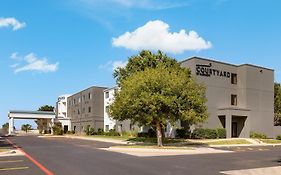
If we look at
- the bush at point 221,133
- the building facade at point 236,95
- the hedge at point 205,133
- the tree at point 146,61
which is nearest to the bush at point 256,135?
the building facade at point 236,95

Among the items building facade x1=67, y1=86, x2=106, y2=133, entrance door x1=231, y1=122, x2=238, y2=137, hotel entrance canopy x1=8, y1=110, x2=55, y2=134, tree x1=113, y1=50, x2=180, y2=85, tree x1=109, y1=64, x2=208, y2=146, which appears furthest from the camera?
hotel entrance canopy x1=8, y1=110, x2=55, y2=134

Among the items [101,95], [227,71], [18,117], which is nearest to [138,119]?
[227,71]

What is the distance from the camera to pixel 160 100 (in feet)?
95.6

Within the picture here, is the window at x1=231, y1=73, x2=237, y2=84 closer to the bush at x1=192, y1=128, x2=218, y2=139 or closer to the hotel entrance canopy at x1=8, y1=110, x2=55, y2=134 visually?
the bush at x1=192, y1=128, x2=218, y2=139

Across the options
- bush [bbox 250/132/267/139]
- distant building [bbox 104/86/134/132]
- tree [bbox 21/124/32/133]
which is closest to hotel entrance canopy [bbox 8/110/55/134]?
distant building [bbox 104/86/134/132]

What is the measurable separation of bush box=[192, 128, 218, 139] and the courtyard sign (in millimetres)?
7481

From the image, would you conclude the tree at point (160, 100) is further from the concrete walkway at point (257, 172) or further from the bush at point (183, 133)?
the concrete walkway at point (257, 172)

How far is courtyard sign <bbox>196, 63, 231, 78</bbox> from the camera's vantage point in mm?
45594

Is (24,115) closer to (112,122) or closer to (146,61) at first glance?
(112,122)

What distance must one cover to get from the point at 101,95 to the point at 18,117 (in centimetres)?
2217

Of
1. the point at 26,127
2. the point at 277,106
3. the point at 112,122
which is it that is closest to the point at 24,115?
the point at 112,122

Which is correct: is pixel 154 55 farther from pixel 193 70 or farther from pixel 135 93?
pixel 135 93

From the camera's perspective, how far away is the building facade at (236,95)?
1812 inches

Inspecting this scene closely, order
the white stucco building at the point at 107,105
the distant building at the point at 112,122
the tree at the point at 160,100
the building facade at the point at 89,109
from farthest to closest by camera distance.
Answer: the building facade at the point at 89,109 → the white stucco building at the point at 107,105 → the distant building at the point at 112,122 → the tree at the point at 160,100
